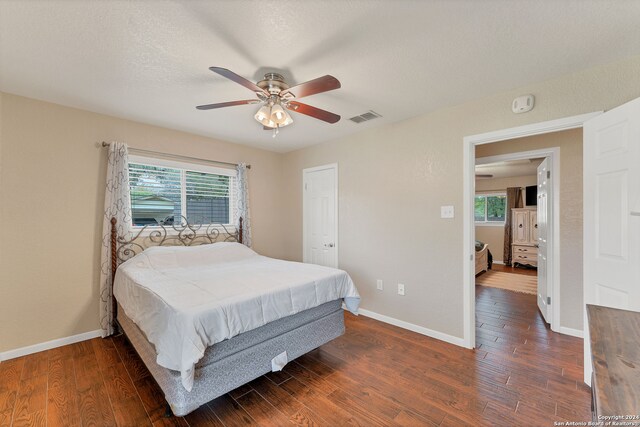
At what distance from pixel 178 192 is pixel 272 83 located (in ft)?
7.69

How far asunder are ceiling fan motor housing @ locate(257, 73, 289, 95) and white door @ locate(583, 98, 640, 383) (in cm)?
235

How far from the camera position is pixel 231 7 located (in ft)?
4.86

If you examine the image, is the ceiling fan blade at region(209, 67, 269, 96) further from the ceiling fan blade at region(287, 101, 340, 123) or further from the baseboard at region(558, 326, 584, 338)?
the baseboard at region(558, 326, 584, 338)

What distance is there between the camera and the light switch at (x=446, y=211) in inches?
112

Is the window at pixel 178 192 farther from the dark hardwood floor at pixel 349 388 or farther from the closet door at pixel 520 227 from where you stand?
the closet door at pixel 520 227

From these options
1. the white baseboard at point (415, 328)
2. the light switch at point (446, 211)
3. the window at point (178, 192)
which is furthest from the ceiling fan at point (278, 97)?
the white baseboard at point (415, 328)

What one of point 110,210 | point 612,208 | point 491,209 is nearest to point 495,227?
point 491,209

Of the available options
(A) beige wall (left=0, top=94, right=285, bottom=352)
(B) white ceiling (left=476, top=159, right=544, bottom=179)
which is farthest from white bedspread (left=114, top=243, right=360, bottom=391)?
(B) white ceiling (left=476, top=159, right=544, bottom=179)

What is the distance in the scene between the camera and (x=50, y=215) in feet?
8.92

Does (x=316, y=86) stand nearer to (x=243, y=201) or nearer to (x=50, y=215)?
(x=243, y=201)

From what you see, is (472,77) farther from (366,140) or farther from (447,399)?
(447,399)

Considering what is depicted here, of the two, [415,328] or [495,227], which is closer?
[415,328]

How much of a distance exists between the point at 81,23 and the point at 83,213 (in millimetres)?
2057

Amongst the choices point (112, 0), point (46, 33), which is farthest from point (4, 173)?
point (112, 0)
